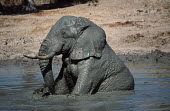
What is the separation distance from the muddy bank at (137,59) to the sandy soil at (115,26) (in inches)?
6.3

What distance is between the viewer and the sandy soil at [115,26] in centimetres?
1483

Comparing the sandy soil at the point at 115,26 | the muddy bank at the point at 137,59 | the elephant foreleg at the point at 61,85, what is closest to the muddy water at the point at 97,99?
the elephant foreleg at the point at 61,85

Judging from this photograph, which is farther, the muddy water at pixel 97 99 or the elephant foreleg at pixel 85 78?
the elephant foreleg at pixel 85 78

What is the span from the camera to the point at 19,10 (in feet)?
73.9

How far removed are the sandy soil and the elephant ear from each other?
22.8 ft

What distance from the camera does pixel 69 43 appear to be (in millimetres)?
6809

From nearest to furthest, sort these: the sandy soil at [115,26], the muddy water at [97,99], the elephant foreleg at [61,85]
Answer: the muddy water at [97,99] → the elephant foreleg at [61,85] → the sandy soil at [115,26]

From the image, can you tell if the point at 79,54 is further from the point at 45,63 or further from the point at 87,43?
the point at 45,63

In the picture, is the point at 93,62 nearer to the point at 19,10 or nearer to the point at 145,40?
the point at 145,40

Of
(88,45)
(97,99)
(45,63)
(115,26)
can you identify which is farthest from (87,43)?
(115,26)

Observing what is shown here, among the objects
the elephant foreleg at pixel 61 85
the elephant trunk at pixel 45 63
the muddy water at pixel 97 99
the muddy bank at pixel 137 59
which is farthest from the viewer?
the muddy bank at pixel 137 59

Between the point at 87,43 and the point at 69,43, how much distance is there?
278 millimetres

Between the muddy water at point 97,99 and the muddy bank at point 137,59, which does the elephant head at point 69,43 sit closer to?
the muddy water at point 97,99

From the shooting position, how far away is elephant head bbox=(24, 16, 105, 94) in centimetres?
671
